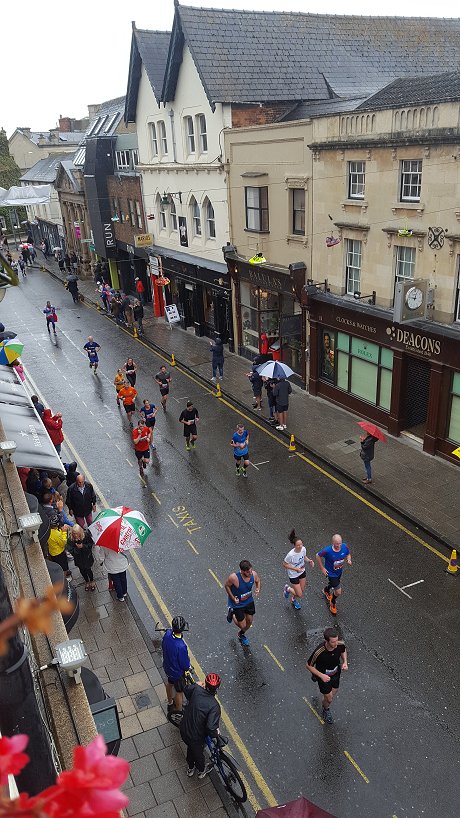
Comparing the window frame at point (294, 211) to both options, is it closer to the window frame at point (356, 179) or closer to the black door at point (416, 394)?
the window frame at point (356, 179)

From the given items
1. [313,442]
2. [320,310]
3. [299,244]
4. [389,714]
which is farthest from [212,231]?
[389,714]

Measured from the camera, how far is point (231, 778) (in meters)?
7.81

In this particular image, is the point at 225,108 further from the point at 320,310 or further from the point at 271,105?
the point at 320,310

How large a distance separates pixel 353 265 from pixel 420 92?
16.1 feet

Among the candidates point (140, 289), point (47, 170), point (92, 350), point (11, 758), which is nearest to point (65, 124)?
point (47, 170)

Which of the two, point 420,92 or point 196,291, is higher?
point 420,92

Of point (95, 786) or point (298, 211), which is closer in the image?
point (95, 786)

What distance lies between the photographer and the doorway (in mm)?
16766

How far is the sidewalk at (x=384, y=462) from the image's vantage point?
14180mm

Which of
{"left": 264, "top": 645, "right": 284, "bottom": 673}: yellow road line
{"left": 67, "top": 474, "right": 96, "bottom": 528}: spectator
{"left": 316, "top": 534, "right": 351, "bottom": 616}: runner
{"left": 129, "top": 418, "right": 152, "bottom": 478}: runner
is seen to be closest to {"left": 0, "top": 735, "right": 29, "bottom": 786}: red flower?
{"left": 264, "top": 645, "right": 284, "bottom": 673}: yellow road line

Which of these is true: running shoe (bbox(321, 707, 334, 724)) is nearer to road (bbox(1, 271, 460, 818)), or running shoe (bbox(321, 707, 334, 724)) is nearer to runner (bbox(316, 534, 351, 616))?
road (bbox(1, 271, 460, 818))

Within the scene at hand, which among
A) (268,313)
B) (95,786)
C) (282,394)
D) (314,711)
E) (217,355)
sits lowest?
(314,711)

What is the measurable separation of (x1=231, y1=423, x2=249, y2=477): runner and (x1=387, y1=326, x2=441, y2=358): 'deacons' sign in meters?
5.16

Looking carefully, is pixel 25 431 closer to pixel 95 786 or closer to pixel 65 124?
pixel 95 786
